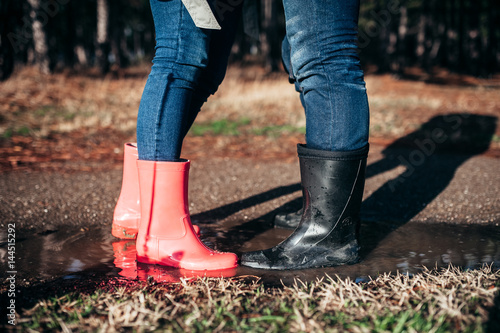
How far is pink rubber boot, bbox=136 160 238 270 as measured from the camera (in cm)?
164

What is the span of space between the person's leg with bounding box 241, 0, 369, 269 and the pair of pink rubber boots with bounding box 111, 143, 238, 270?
18cm

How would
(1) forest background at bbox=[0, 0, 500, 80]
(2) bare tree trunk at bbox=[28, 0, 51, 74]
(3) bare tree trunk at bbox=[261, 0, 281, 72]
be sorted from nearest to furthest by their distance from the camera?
1. (1) forest background at bbox=[0, 0, 500, 80]
2. (2) bare tree trunk at bbox=[28, 0, 51, 74]
3. (3) bare tree trunk at bbox=[261, 0, 281, 72]

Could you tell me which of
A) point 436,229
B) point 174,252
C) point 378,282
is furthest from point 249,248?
point 436,229

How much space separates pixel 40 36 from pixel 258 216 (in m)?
11.9

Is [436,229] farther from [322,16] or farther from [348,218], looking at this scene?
[322,16]

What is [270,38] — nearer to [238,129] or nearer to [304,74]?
[238,129]

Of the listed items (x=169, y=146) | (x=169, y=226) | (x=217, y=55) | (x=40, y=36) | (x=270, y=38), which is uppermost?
(x=270, y=38)

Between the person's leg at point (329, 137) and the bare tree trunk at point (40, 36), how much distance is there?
944 cm

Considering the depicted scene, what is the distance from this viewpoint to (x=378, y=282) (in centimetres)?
140

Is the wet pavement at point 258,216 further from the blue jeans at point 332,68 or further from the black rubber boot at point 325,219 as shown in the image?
the blue jeans at point 332,68

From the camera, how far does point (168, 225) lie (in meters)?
1.68

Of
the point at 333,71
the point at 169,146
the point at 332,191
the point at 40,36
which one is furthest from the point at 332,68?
the point at 40,36

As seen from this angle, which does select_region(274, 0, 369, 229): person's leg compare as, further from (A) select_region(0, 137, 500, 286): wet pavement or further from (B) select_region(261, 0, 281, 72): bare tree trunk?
(B) select_region(261, 0, 281, 72): bare tree trunk

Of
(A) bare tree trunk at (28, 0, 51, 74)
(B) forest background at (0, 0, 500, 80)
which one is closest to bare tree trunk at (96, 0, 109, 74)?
(B) forest background at (0, 0, 500, 80)
